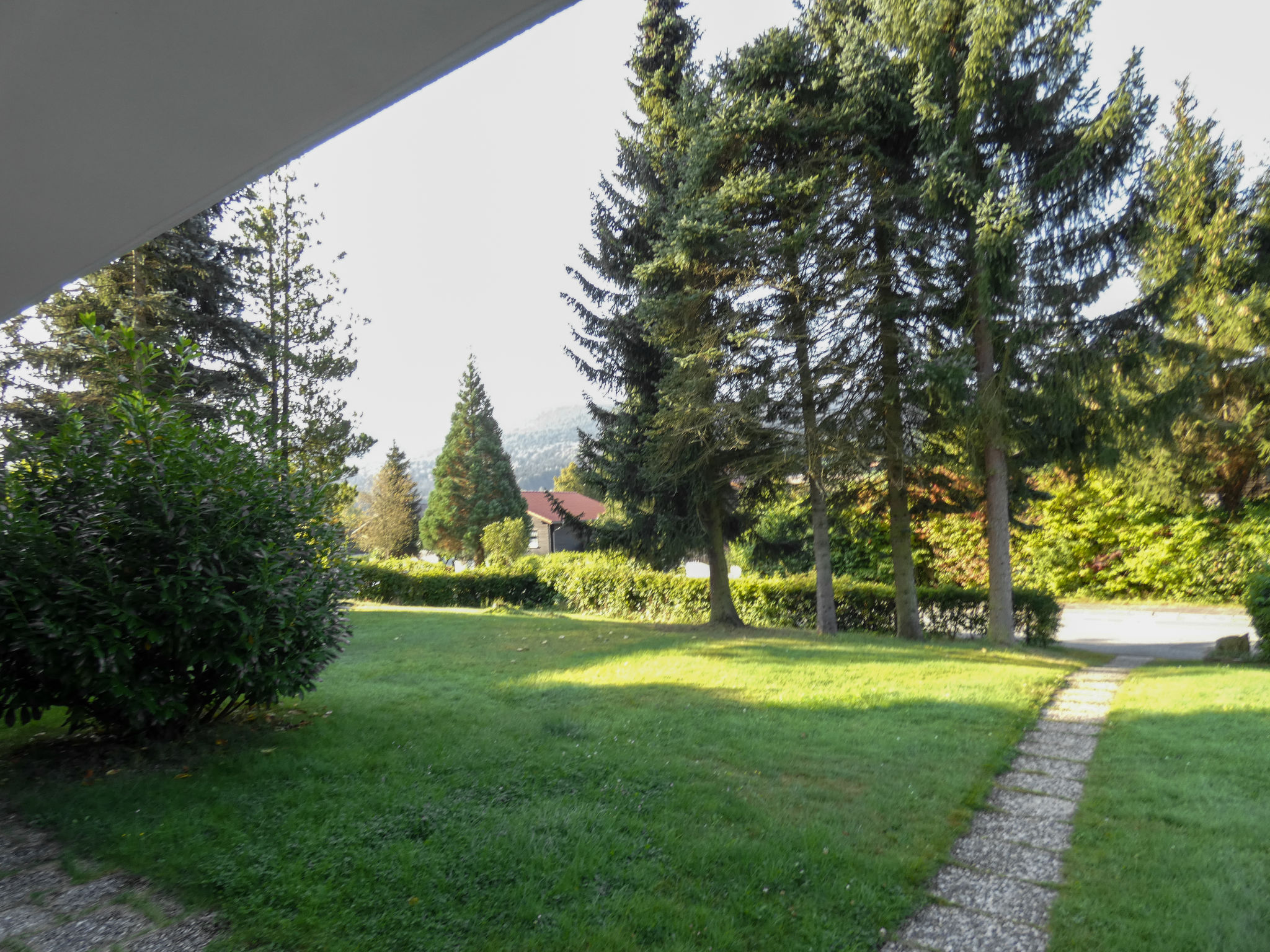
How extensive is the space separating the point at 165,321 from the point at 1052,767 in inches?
592

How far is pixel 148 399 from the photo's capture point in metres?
5.04

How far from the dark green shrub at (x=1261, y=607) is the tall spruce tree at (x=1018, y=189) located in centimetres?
336

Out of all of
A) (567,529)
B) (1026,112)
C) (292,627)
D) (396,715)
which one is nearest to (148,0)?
(292,627)

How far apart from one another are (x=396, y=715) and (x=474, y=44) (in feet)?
17.4

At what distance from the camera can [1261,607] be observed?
414 inches

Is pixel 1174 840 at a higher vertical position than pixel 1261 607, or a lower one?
lower

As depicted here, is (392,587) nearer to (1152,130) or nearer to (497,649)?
(497,649)

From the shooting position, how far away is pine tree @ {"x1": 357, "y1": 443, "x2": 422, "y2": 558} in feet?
147

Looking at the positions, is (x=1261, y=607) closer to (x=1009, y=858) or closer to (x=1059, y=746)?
(x=1059, y=746)

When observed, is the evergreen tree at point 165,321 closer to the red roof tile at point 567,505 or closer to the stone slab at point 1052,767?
the stone slab at point 1052,767

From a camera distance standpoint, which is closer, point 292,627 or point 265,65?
point 265,65

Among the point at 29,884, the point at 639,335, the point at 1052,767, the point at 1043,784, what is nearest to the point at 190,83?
the point at 29,884

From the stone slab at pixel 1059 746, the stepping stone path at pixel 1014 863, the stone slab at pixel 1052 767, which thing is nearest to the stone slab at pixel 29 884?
the stepping stone path at pixel 1014 863

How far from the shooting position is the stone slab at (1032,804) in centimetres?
434
